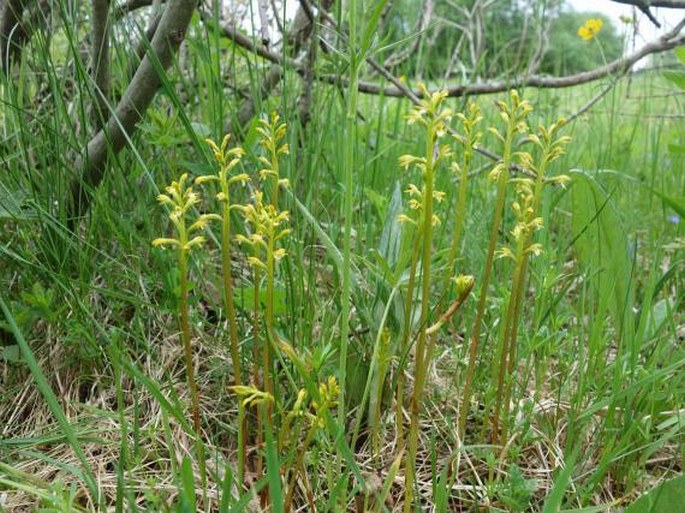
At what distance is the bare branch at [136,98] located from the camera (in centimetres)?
153

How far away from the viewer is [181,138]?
1695 millimetres

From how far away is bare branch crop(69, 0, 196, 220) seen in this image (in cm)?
153

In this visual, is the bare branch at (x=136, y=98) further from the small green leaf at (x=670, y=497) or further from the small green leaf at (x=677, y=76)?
the small green leaf at (x=677, y=76)

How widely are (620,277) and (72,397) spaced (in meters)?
1.16

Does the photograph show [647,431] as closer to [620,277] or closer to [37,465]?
[620,277]

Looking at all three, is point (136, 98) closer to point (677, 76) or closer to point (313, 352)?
point (313, 352)

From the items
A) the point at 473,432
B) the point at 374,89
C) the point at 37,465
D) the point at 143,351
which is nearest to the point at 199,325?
the point at 143,351

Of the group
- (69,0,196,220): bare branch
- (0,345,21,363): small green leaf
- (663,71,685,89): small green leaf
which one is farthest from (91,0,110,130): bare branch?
(663,71,685,89): small green leaf

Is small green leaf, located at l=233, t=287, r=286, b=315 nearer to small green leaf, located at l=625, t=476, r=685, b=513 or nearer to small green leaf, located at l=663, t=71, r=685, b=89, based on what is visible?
small green leaf, located at l=625, t=476, r=685, b=513

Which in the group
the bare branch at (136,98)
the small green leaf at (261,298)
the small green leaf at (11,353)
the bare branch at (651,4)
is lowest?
the small green leaf at (11,353)

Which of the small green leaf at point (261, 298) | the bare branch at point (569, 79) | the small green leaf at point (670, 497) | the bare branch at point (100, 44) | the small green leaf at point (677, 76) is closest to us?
the small green leaf at point (670, 497)

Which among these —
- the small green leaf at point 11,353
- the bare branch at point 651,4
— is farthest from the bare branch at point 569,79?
the small green leaf at point 11,353

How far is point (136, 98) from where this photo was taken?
1661mm

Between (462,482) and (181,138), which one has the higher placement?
(181,138)
